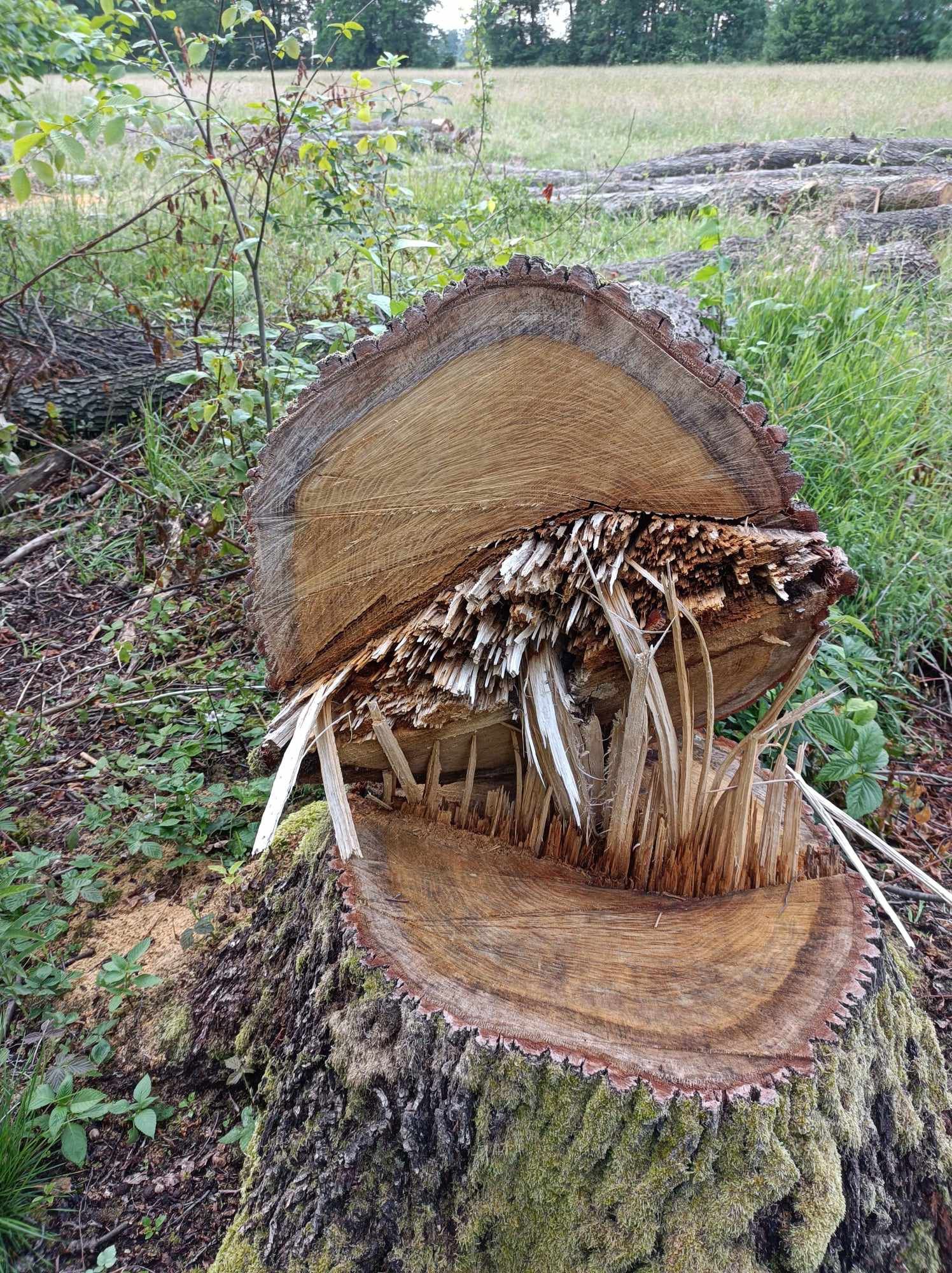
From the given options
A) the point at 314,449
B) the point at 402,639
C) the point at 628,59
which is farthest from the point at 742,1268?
the point at 628,59

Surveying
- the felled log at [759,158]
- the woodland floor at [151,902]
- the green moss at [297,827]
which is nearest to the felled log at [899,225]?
the felled log at [759,158]

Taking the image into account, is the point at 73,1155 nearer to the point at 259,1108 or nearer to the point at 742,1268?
the point at 259,1108

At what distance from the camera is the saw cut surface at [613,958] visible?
36.1 inches

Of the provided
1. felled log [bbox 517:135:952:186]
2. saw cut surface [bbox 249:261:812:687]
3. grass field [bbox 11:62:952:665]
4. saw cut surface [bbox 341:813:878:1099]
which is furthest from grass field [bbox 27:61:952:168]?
saw cut surface [bbox 341:813:878:1099]

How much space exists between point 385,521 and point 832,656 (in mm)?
1478

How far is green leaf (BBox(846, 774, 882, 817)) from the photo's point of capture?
5.74ft

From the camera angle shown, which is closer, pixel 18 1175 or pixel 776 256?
pixel 18 1175

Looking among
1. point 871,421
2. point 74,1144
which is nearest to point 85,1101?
point 74,1144

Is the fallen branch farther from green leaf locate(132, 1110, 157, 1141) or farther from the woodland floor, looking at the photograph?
green leaf locate(132, 1110, 157, 1141)

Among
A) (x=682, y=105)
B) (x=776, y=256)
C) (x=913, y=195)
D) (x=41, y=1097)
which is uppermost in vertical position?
(x=682, y=105)

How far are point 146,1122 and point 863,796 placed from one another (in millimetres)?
1578

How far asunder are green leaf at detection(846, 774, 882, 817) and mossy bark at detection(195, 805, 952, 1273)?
2.05 ft

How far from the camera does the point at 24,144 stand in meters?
1.48

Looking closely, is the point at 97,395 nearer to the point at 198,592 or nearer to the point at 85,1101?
the point at 198,592
